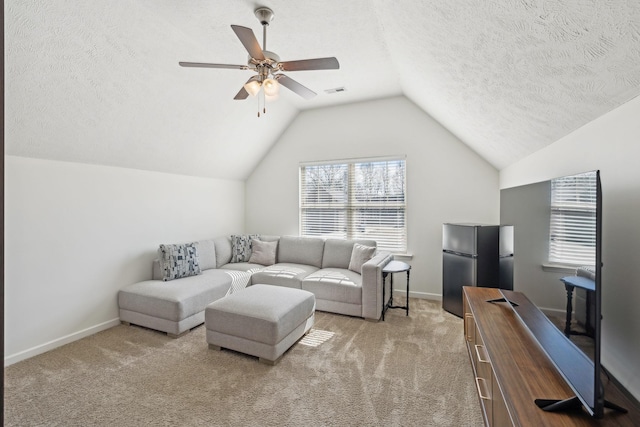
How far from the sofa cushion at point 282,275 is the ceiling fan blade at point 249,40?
2698 millimetres

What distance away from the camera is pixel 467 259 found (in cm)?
344

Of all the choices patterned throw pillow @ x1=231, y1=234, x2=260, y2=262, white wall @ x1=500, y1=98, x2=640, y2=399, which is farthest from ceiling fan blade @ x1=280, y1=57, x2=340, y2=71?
patterned throw pillow @ x1=231, y1=234, x2=260, y2=262

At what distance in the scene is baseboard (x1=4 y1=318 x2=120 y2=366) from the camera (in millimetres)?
2583

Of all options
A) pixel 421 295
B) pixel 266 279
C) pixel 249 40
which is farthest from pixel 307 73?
pixel 421 295

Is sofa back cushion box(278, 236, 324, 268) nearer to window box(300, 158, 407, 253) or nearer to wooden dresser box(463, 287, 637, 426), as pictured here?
window box(300, 158, 407, 253)

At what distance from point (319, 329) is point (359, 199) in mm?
2263

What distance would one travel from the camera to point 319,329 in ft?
10.8

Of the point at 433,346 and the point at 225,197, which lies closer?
the point at 433,346

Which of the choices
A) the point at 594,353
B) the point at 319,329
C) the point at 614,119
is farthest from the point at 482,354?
the point at 319,329

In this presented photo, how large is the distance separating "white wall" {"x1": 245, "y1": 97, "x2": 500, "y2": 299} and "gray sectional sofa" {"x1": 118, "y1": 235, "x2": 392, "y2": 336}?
75cm

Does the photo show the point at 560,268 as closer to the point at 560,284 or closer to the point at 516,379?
the point at 560,284

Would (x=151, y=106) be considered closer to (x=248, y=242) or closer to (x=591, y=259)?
(x=248, y=242)

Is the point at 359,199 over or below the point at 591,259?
over

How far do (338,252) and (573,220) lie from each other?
10.9 ft
